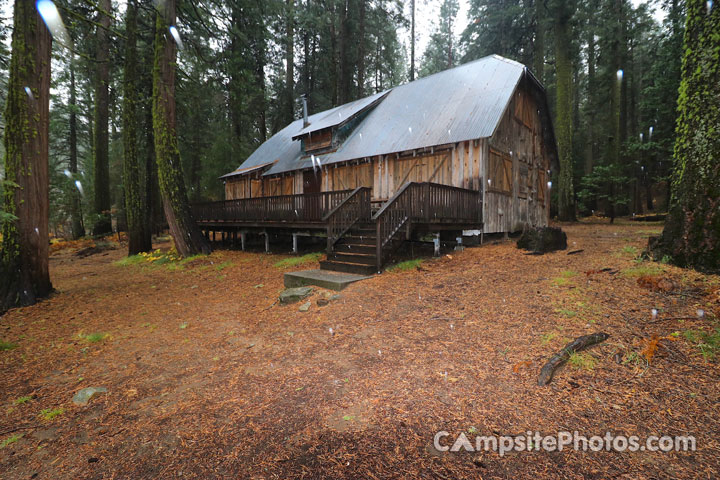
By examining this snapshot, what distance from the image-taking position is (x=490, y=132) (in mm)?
11289

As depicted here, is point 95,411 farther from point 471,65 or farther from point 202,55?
point 471,65

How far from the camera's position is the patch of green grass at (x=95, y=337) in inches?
216

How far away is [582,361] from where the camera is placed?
3.58 metres

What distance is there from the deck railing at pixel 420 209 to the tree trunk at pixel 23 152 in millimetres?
8312

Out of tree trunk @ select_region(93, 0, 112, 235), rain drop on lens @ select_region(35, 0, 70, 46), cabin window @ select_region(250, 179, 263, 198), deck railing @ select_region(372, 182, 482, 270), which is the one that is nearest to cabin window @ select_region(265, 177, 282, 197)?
cabin window @ select_region(250, 179, 263, 198)

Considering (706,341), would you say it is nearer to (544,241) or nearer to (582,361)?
(582,361)

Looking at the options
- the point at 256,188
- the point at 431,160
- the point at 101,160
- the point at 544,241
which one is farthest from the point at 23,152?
the point at 101,160

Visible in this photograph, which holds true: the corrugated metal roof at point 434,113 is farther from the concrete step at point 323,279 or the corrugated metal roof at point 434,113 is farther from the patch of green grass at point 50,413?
the patch of green grass at point 50,413

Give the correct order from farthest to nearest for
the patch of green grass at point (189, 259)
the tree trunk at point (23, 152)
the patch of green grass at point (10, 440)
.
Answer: the patch of green grass at point (189, 259), the tree trunk at point (23, 152), the patch of green grass at point (10, 440)

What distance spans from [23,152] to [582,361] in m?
11.6

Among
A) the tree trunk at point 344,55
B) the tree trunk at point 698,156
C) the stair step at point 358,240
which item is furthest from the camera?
the tree trunk at point 344,55

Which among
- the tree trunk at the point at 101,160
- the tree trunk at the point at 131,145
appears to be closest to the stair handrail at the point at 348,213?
the tree trunk at the point at 131,145

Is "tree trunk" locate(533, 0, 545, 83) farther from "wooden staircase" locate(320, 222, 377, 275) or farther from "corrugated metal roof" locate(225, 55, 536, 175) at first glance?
"wooden staircase" locate(320, 222, 377, 275)

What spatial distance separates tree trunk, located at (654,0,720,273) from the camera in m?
5.23
